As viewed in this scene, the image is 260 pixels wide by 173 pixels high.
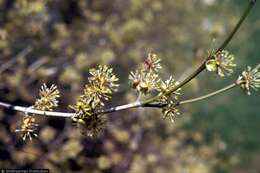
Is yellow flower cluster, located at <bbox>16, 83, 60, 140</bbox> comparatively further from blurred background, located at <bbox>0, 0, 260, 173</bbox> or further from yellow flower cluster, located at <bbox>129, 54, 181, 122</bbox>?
blurred background, located at <bbox>0, 0, 260, 173</bbox>

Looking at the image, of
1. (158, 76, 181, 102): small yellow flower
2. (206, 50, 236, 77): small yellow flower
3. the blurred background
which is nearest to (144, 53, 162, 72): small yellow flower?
(158, 76, 181, 102): small yellow flower

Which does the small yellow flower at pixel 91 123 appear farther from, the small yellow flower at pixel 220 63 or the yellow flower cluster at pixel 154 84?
the small yellow flower at pixel 220 63

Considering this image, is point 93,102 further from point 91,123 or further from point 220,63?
point 220,63

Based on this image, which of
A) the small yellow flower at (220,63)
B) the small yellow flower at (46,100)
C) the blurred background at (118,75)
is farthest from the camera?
the blurred background at (118,75)

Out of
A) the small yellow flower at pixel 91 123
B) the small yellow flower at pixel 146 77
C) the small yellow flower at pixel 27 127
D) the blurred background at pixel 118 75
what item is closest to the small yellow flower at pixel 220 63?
the small yellow flower at pixel 146 77

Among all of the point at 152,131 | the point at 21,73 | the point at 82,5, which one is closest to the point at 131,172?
the point at 152,131

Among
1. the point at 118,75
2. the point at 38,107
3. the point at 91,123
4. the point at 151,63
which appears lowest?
the point at 91,123

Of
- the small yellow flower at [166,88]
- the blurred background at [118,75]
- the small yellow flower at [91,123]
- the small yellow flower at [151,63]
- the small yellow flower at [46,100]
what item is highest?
the blurred background at [118,75]

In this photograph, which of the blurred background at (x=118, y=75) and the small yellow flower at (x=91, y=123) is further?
the blurred background at (x=118, y=75)

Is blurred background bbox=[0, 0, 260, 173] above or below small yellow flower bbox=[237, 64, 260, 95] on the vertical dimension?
above

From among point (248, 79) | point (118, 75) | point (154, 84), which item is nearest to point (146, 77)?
point (154, 84)
